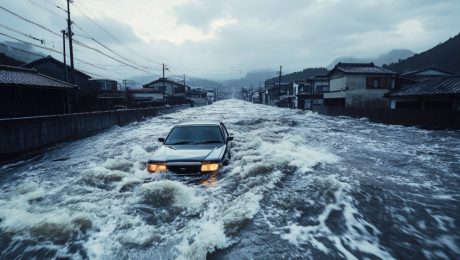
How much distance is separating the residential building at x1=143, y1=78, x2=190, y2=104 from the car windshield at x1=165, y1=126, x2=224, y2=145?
189ft

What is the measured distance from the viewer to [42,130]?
46.1ft

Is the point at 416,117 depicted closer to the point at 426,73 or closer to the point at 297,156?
the point at 297,156

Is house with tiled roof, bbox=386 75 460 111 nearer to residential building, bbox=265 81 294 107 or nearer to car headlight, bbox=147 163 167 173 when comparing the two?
car headlight, bbox=147 163 167 173

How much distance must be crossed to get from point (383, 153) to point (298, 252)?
427 inches

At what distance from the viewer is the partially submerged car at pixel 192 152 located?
702 centimetres

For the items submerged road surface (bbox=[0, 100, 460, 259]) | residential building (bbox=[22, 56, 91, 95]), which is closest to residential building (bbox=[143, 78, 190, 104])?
residential building (bbox=[22, 56, 91, 95])

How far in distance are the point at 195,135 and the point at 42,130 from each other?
31.5ft

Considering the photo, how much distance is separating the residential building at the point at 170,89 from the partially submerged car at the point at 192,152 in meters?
57.6

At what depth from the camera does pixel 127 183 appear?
7.91 m

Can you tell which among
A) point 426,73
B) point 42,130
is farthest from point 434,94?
point 42,130

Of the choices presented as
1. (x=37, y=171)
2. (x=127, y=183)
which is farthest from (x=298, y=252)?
(x=37, y=171)

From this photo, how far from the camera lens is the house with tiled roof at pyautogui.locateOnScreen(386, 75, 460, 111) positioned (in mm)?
22092

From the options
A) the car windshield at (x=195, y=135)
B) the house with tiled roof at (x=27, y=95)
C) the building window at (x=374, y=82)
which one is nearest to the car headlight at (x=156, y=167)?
the car windshield at (x=195, y=135)

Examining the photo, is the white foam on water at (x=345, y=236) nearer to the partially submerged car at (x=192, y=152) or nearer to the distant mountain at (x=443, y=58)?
the partially submerged car at (x=192, y=152)
